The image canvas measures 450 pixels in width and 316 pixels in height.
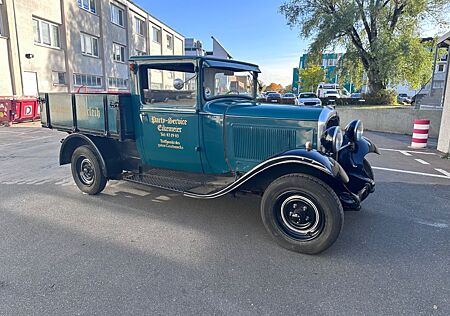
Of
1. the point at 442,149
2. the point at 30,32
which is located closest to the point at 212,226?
the point at 442,149

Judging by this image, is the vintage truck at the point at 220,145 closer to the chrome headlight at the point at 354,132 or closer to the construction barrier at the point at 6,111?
the chrome headlight at the point at 354,132

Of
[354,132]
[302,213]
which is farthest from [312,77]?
[302,213]

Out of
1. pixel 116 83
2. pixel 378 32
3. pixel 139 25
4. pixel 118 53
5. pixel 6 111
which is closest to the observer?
pixel 6 111

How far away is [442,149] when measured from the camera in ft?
28.3

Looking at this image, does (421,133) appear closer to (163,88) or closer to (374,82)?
(163,88)

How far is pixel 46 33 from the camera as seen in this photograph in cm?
1802

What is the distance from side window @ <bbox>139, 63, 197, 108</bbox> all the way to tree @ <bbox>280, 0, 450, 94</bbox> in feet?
50.1

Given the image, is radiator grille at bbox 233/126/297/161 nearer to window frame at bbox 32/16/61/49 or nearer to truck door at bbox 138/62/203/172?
truck door at bbox 138/62/203/172

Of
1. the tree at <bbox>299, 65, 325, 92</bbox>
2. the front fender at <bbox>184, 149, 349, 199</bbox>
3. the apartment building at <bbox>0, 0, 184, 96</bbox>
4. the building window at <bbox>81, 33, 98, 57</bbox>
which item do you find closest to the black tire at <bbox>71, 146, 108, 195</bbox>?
the front fender at <bbox>184, 149, 349, 199</bbox>

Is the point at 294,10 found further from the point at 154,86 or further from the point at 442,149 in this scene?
the point at 154,86

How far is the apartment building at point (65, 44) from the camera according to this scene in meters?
15.5

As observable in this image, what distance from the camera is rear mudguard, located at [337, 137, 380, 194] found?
384 cm

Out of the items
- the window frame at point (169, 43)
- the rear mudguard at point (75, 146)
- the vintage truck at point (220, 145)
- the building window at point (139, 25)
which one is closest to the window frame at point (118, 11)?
the building window at point (139, 25)

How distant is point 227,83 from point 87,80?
802 inches
